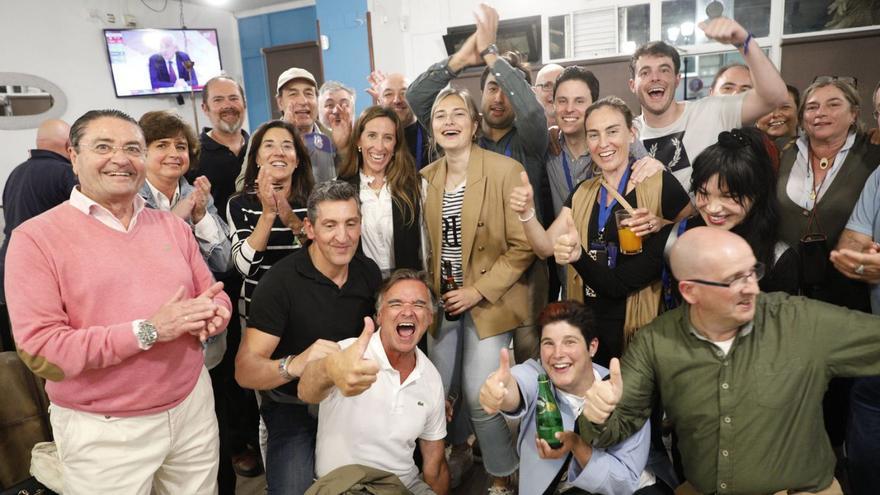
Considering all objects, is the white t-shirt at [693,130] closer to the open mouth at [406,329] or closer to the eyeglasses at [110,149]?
the open mouth at [406,329]

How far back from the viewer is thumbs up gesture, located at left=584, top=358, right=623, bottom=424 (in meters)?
1.62

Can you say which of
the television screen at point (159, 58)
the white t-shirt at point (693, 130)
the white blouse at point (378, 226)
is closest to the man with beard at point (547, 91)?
the white t-shirt at point (693, 130)

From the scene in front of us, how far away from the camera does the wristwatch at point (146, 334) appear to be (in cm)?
157

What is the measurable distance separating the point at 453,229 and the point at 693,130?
1260 mm

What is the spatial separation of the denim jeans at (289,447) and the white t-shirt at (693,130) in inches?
79.3

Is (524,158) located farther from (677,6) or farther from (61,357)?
(677,6)

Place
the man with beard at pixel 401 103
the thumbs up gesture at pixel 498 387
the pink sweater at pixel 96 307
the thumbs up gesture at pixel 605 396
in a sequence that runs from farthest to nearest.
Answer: the man with beard at pixel 401 103 < the thumbs up gesture at pixel 498 387 < the thumbs up gesture at pixel 605 396 < the pink sweater at pixel 96 307

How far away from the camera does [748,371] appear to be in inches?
67.8

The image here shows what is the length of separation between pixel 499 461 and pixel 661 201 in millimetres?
1340

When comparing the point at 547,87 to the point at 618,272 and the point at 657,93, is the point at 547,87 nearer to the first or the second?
the point at 657,93

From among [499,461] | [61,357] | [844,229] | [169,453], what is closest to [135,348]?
[61,357]

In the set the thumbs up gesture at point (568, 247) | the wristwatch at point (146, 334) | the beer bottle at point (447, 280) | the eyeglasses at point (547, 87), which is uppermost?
the eyeglasses at point (547, 87)

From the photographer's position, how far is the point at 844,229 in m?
2.12

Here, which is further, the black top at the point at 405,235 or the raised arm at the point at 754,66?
the black top at the point at 405,235
